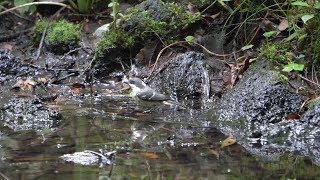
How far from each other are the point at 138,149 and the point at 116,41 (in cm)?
261

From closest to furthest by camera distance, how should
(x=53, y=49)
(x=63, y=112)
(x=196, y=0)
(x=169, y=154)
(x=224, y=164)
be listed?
(x=224, y=164) → (x=169, y=154) → (x=63, y=112) → (x=196, y=0) → (x=53, y=49)

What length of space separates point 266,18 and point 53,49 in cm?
268

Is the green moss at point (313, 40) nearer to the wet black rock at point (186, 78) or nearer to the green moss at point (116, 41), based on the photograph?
the wet black rock at point (186, 78)

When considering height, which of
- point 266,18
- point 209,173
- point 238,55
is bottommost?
point 209,173

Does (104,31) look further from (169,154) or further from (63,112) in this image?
(169,154)

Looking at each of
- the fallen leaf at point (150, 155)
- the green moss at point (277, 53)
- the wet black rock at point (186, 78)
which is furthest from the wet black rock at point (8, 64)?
the fallen leaf at point (150, 155)

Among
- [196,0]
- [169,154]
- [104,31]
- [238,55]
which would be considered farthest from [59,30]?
Result: [169,154]

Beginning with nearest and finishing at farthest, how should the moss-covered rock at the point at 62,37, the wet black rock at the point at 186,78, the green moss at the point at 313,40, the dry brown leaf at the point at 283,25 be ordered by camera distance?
the green moss at the point at 313,40 → the wet black rock at the point at 186,78 → the dry brown leaf at the point at 283,25 → the moss-covered rock at the point at 62,37

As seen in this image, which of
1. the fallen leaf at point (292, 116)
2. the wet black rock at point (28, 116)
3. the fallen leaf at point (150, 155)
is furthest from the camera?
the wet black rock at point (28, 116)

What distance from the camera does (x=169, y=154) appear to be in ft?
13.5

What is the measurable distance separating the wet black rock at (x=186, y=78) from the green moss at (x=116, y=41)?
0.71 metres

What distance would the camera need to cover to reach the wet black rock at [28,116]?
509 cm

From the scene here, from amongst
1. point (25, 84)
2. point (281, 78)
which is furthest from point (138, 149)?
point (25, 84)

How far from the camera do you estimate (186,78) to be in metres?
6.02
